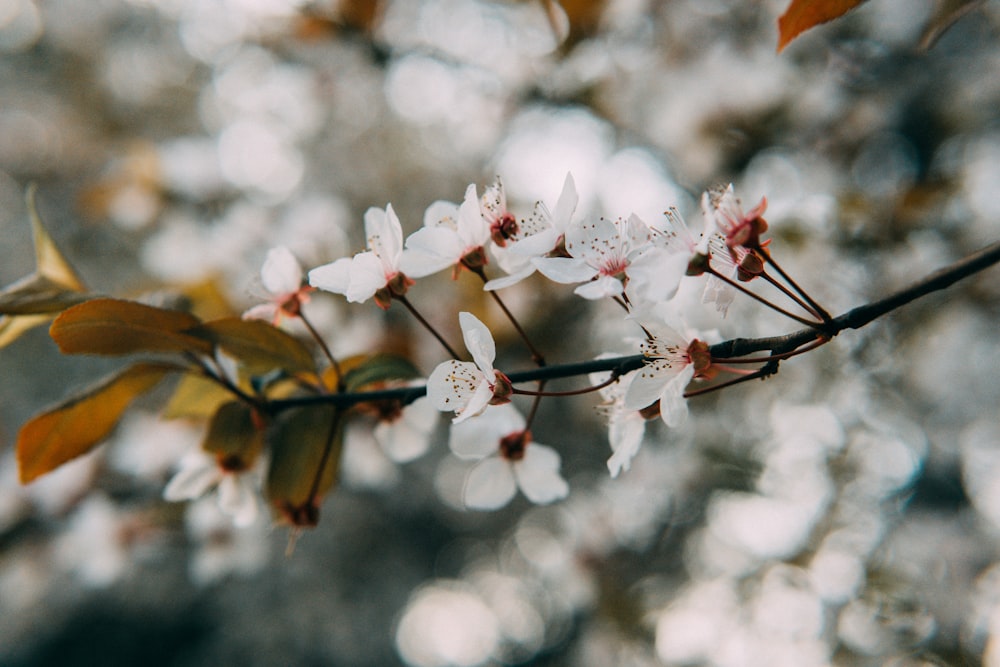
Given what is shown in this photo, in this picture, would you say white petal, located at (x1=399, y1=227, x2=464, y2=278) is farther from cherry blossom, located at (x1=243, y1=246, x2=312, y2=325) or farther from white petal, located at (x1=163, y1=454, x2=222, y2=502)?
white petal, located at (x1=163, y1=454, x2=222, y2=502)

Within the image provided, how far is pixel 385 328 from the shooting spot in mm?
1619

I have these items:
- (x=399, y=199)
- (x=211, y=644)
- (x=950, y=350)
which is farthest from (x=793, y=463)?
(x=211, y=644)

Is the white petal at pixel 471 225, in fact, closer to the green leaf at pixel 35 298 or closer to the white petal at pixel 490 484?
the white petal at pixel 490 484

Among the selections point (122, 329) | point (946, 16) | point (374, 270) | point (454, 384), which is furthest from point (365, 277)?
point (946, 16)

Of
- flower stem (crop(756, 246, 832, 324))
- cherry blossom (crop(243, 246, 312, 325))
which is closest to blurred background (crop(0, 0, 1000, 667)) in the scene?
cherry blossom (crop(243, 246, 312, 325))

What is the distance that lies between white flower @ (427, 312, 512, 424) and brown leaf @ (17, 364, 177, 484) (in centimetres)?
31

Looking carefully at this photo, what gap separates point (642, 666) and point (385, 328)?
158 centimetres

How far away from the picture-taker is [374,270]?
53 centimetres

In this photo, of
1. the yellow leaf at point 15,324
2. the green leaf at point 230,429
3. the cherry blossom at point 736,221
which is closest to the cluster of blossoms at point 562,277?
Result: the cherry blossom at point 736,221

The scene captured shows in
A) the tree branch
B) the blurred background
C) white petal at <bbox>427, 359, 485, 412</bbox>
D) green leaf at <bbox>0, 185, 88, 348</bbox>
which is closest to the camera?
the tree branch

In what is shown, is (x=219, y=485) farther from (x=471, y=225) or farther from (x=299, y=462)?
(x=471, y=225)

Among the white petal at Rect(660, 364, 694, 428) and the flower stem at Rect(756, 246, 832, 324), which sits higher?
the flower stem at Rect(756, 246, 832, 324)

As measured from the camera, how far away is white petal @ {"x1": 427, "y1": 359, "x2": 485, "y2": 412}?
49 cm

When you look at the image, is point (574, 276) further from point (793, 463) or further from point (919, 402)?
point (919, 402)
